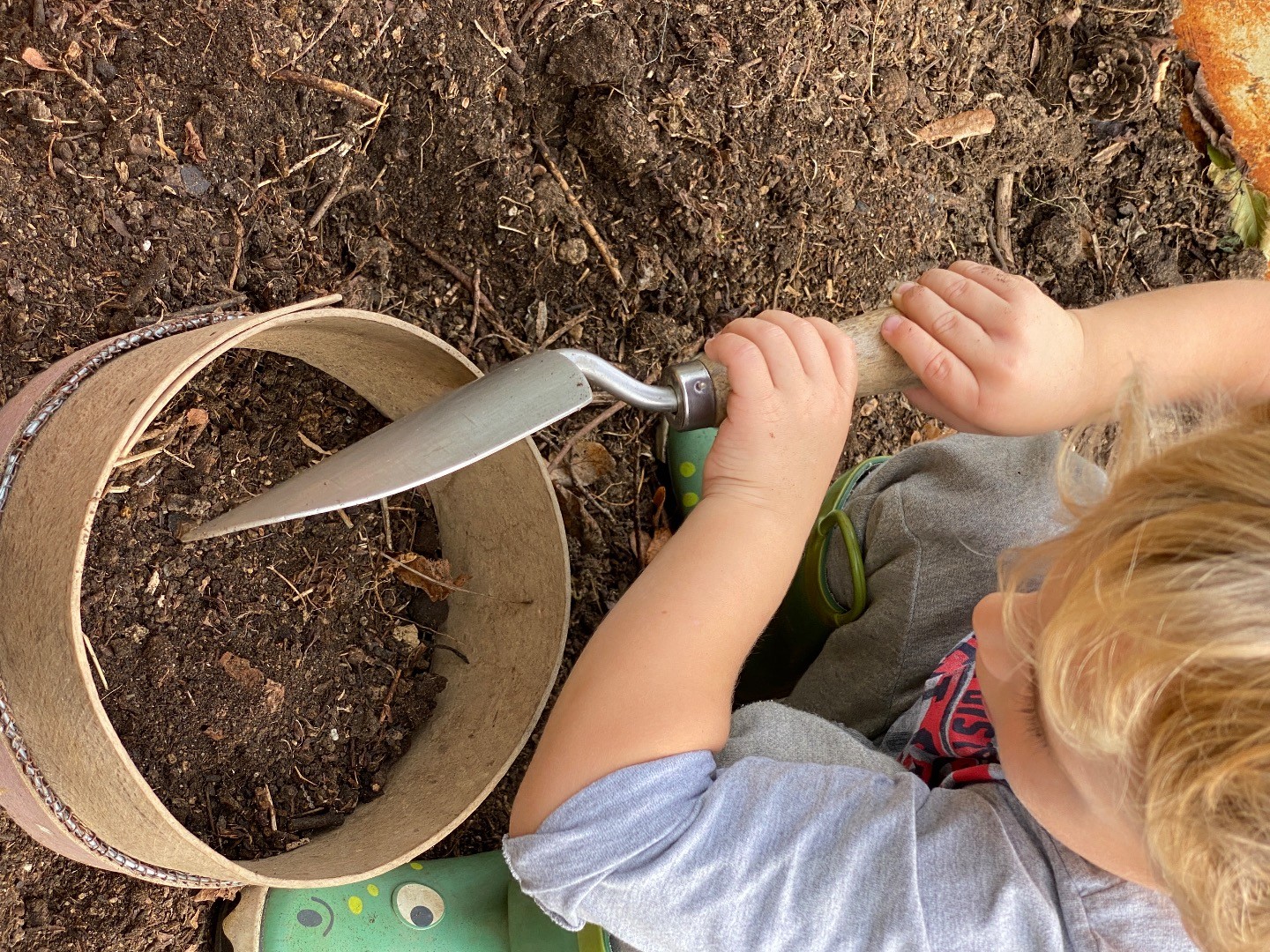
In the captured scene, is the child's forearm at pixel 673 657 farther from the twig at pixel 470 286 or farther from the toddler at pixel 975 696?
the twig at pixel 470 286

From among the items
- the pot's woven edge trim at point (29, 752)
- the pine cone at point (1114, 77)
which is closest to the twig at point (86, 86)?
the pot's woven edge trim at point (29, 752)

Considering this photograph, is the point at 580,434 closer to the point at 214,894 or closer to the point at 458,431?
the point at 458,431

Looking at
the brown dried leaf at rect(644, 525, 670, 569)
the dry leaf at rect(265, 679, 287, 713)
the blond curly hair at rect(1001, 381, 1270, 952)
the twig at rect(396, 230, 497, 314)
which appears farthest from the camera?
the brown dried leaf at rect(644, 525, 670, 569)

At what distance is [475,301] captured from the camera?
1252mm

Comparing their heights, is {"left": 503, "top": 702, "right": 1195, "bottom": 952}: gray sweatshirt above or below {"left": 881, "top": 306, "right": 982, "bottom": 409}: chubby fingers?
below

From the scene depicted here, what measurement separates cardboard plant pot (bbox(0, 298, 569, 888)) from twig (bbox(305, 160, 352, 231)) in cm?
16

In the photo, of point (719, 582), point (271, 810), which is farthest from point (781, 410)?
point (271, 810)

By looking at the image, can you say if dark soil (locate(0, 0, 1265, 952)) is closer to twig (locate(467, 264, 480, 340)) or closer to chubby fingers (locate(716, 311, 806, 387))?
twig (locate(467, 264, 480, 340))

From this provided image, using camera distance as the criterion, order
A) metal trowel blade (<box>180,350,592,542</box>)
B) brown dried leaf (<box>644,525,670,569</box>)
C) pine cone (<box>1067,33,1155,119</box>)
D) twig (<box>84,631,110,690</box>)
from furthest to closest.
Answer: pine cone (<box>1067,33,1155,119</box>), brown dried leaf (<box>644,525,670,569</box>), twig (<box>84,631,110,690</box>), metal trowel blade (<box>180,350,592,542</box>)

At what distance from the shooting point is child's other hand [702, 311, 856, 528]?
918 millimetres

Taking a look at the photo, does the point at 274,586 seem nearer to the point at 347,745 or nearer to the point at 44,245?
the point at 347,745

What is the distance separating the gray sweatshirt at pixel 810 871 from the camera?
85 cm

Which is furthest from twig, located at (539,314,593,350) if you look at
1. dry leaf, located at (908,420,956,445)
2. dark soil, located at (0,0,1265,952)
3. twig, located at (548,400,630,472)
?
dry leaf, located at (908,420,956,445)

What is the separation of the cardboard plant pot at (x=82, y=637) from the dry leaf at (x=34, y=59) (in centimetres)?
30
